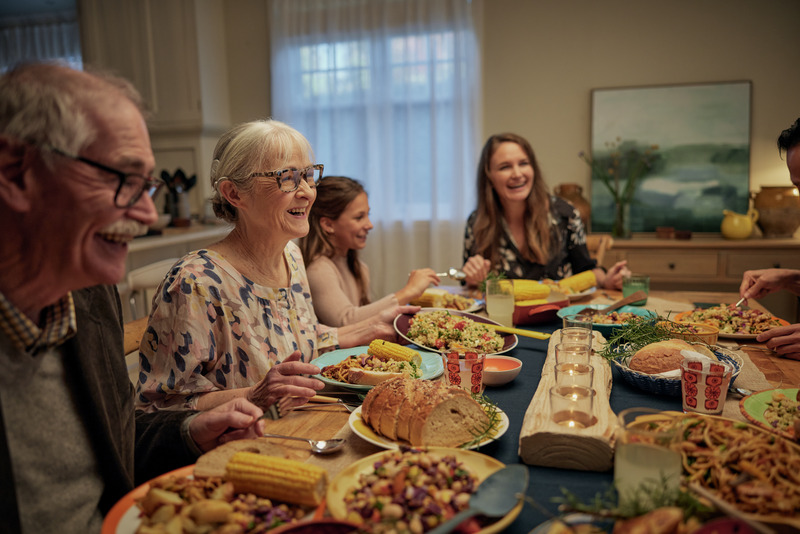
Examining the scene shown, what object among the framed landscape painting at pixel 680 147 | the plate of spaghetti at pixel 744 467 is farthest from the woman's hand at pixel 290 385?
the framed landscape painting at pixel 680 147

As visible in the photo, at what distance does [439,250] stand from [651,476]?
190 inches

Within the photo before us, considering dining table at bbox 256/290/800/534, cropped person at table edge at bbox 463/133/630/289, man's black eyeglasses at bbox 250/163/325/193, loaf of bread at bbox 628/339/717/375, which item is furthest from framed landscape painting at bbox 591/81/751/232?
man's black eyeglasses at bbox 250/163/325/193

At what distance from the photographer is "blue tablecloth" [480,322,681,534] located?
101 centimetres

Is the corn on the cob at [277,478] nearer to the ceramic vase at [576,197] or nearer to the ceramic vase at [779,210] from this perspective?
the ceramic vase at [576,197]

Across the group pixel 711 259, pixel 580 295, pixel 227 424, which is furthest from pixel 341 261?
pixel 711 259

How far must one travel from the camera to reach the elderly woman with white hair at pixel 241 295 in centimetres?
157

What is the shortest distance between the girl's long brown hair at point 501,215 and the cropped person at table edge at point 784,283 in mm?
1237

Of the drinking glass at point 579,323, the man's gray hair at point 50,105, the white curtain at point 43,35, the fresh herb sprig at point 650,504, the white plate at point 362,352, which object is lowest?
the white plate at point 362,352

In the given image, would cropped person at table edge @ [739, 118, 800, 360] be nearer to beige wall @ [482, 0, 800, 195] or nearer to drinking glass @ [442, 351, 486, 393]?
drinking glass @ [442, 351, 486, 393]

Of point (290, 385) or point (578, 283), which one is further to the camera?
point (578, 283)

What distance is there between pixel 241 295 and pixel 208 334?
171 mm

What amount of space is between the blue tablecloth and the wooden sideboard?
314 centimetres

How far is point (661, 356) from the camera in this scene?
60.1 inches

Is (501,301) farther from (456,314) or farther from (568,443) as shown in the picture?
(568,443)
